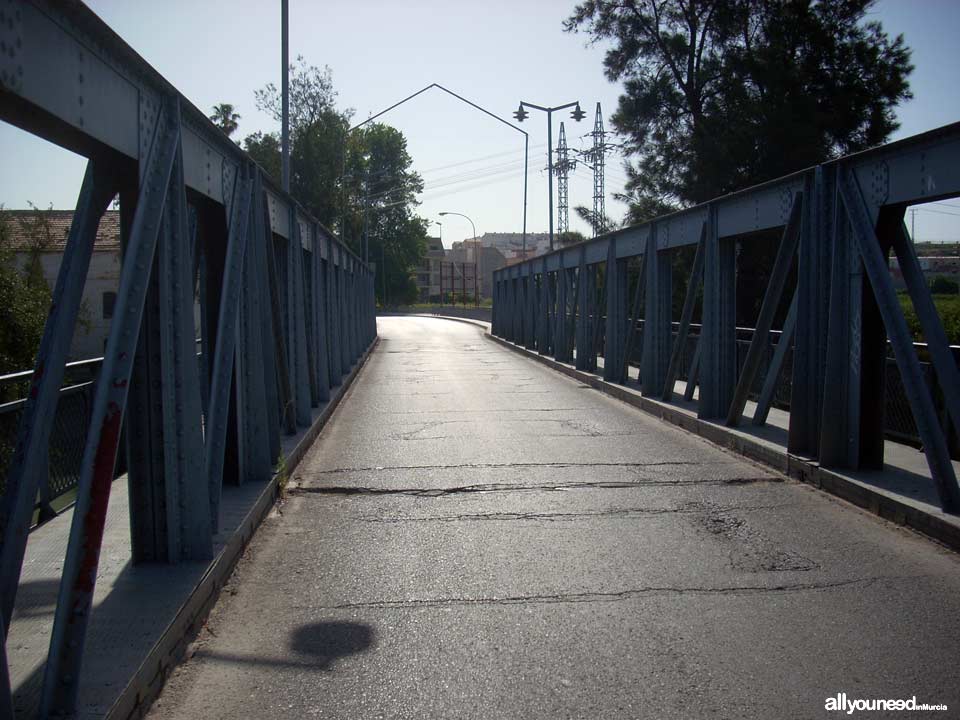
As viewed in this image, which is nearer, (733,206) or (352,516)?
(352,516)

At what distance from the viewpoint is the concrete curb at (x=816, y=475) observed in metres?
6.33

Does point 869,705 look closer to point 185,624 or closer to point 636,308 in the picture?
point 185,624

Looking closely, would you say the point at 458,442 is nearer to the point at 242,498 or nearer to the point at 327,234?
the point at 242,498

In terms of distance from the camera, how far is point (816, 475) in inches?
318

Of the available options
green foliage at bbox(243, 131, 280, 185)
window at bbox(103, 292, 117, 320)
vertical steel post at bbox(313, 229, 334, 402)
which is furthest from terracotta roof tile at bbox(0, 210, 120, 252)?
green foliage at bbox(243, 131, 280, 185)

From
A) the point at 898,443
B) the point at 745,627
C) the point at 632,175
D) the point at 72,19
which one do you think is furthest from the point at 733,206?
the point at 632,175

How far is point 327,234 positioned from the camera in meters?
15.8

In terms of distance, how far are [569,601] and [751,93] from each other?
23.9 metres

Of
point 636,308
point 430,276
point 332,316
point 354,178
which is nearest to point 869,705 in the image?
point 636,308

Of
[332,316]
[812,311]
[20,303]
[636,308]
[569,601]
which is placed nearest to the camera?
[569,601]

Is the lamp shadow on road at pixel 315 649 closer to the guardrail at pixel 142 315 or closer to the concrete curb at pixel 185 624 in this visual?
the concrete curb at pixel 185 624

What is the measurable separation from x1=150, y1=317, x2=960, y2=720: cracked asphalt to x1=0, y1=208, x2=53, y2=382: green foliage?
36.5ft

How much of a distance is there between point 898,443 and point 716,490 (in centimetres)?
304

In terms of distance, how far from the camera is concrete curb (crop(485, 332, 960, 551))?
6328mm
